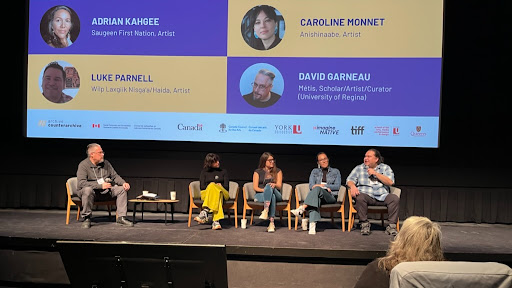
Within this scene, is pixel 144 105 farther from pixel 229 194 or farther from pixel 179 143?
pixel 229 194

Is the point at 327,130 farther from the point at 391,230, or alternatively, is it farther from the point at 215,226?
the point at 215,226

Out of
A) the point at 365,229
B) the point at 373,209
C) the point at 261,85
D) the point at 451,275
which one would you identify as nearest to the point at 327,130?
the point at 261,85

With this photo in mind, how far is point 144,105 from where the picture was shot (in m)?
6.86

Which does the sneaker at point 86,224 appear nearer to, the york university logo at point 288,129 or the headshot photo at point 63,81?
the headshot photo at point 63,81

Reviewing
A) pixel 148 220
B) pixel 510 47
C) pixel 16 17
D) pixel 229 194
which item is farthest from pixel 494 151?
pixel 16 17

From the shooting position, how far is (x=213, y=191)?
19.1 feet

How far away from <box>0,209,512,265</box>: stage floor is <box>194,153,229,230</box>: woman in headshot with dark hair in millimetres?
140

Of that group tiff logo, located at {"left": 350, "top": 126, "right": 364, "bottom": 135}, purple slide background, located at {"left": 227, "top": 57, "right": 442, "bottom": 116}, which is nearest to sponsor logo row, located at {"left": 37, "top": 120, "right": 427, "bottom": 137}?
tiff logo, located at {"left": 350, "top": 126, "right": 364, "bottom": 135}

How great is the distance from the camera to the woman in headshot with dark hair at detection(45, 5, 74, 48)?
22.9 ft

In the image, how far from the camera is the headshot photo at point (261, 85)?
673cm

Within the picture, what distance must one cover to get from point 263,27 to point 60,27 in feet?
8.25

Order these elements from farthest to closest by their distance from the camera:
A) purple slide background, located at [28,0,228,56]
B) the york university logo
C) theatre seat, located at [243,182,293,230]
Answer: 1. purple slide background, located at [28,0,228,56]
2. the york university logo
3. theatre seat, located at [243,182,293,230]

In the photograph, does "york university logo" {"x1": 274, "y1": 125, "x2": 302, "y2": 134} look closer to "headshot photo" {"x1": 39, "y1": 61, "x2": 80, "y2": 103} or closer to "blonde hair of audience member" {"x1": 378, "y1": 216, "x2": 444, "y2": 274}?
"headshot photo" {"x1": 39, "y1": 61, "x2": 80, "y2": 103}

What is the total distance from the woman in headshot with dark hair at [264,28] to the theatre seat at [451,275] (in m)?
4.99
